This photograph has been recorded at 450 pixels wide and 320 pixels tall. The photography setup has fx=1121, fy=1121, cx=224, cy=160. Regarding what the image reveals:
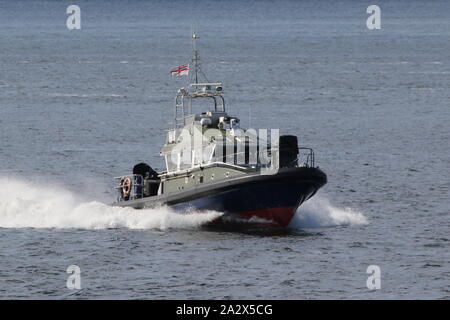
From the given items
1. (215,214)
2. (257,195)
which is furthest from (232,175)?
(215,214)

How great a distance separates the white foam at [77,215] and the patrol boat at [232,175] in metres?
0.40

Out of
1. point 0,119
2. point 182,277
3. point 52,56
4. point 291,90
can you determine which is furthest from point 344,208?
point 52,56

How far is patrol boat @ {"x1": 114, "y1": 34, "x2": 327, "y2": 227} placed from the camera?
4125 centimetres

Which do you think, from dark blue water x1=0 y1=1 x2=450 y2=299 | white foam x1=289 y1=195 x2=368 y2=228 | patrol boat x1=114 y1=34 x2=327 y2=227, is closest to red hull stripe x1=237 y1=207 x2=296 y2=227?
Result: patrol boat x1=114 y1=34 x2=327 y2=227

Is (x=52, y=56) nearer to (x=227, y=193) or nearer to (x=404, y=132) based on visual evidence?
(x=404, y=132)

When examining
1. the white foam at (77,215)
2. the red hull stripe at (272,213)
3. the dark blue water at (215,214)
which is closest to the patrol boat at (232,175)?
the red hull stripe at (272,213)

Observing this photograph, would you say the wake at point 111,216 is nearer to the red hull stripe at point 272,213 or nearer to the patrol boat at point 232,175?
the patrol boat at point 232,175

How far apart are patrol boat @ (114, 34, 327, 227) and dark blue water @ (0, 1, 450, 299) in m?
0.87

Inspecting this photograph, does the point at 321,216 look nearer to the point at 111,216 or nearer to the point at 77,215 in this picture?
the point at 111,216

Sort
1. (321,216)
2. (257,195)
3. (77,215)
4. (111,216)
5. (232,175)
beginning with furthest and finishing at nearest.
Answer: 1. (77,215)
2. (321,216)
3. (111,216)
4. (232,175)
5. (257,195)

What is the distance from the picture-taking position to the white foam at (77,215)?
43031 mm

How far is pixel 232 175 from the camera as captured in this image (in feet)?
137

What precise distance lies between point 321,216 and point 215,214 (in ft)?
16.9

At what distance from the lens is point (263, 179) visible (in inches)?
1612
